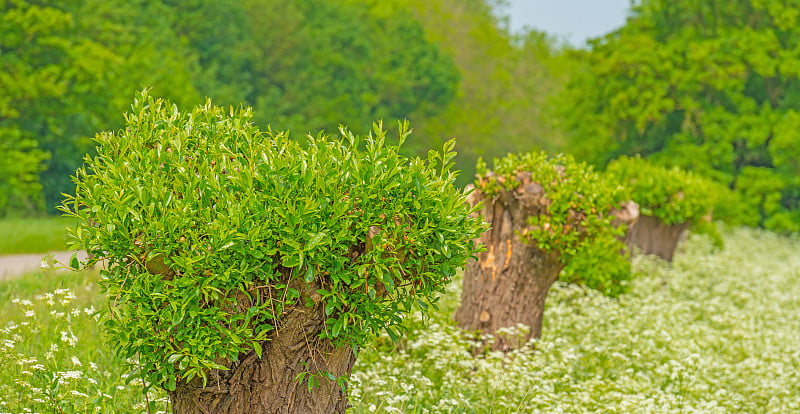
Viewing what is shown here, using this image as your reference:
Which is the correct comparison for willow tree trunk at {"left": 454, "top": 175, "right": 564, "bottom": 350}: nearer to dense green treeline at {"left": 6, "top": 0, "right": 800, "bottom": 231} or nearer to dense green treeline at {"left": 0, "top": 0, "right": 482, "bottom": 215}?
dense green treeline at {"left": 0, "top": 0, "right": 482, "bottom": 215}

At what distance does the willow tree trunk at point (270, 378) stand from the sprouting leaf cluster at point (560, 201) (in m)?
3.88

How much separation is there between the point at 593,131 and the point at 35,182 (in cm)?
2095

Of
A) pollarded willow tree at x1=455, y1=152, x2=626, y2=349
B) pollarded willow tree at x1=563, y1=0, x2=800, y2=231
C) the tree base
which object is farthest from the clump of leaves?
pollarded willow tree at x1=563, y1=0, x2=800, y2=231

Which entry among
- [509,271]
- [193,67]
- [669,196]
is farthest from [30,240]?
[193,67]

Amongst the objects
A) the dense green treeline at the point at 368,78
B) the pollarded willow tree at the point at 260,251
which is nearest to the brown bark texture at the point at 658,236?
the dense green treeline at the point at 368,78

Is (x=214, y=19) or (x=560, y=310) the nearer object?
(x=560, y=310)

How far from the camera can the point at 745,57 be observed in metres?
25.1

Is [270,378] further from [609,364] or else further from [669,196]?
[669,196]

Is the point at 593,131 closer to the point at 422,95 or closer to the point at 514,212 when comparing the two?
the point at 422,95

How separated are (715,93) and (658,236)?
46.9 feet

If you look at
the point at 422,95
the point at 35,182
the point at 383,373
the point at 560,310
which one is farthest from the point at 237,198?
the point at 422,95

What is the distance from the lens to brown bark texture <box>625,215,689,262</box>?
15.3m

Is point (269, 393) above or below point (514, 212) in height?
below

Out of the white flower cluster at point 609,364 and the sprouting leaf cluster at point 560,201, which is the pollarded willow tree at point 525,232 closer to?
the sprouting leaf cluster at point 560,201
